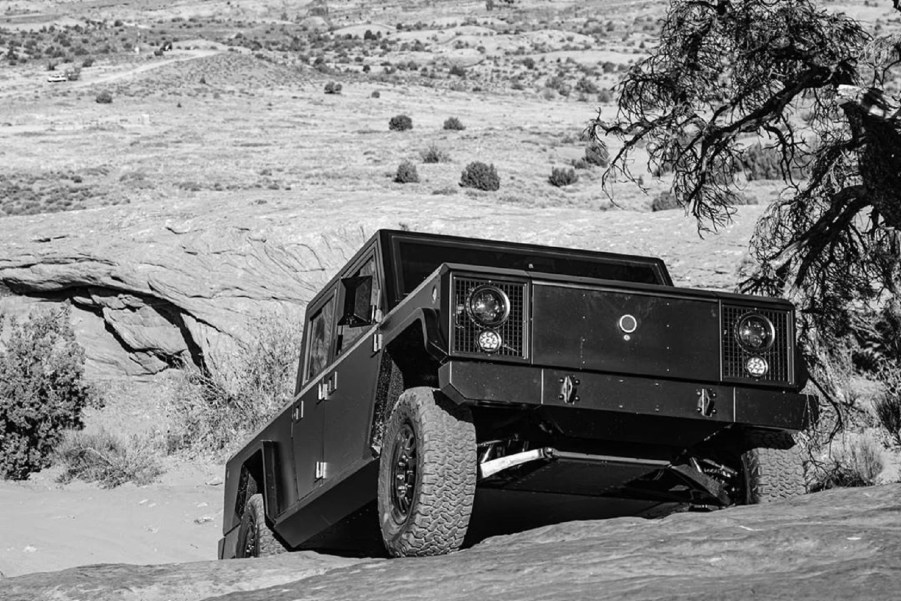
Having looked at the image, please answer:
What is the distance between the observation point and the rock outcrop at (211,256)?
1908 cm

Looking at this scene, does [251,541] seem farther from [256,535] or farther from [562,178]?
[562,178]

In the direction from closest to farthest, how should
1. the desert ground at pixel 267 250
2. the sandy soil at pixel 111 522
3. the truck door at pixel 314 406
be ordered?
the desert ground at pixel 267 250
the truck door at pixel 314 406
the sandy soil at pixel 111 522

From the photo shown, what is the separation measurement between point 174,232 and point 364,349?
1406 cm

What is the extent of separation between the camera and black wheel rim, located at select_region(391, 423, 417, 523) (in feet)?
19.8

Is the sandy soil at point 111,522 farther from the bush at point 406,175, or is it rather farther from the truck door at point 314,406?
the bush at point 406,175

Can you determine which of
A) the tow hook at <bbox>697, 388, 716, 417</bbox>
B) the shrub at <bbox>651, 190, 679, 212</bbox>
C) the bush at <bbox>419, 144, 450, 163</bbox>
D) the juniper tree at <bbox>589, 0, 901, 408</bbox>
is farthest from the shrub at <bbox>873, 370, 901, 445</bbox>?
the bush at <bbox>419, 144, 450, 163</bbox>

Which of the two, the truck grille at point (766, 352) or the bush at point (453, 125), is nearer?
the truck grille at point (766, 352)

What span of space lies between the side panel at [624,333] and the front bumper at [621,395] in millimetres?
61

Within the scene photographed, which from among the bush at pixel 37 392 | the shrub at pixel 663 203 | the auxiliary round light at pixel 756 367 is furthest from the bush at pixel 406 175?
the auxiliary round light at pixel 756 367

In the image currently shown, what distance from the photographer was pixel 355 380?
275 inches

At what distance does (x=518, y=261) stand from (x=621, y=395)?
1.87 metres

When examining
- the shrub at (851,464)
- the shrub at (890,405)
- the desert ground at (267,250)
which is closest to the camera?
the desert ground at (267,250)

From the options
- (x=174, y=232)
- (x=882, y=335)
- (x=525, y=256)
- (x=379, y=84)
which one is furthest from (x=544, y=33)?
(x=525, y=256)

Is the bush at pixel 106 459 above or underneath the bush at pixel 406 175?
underneath
